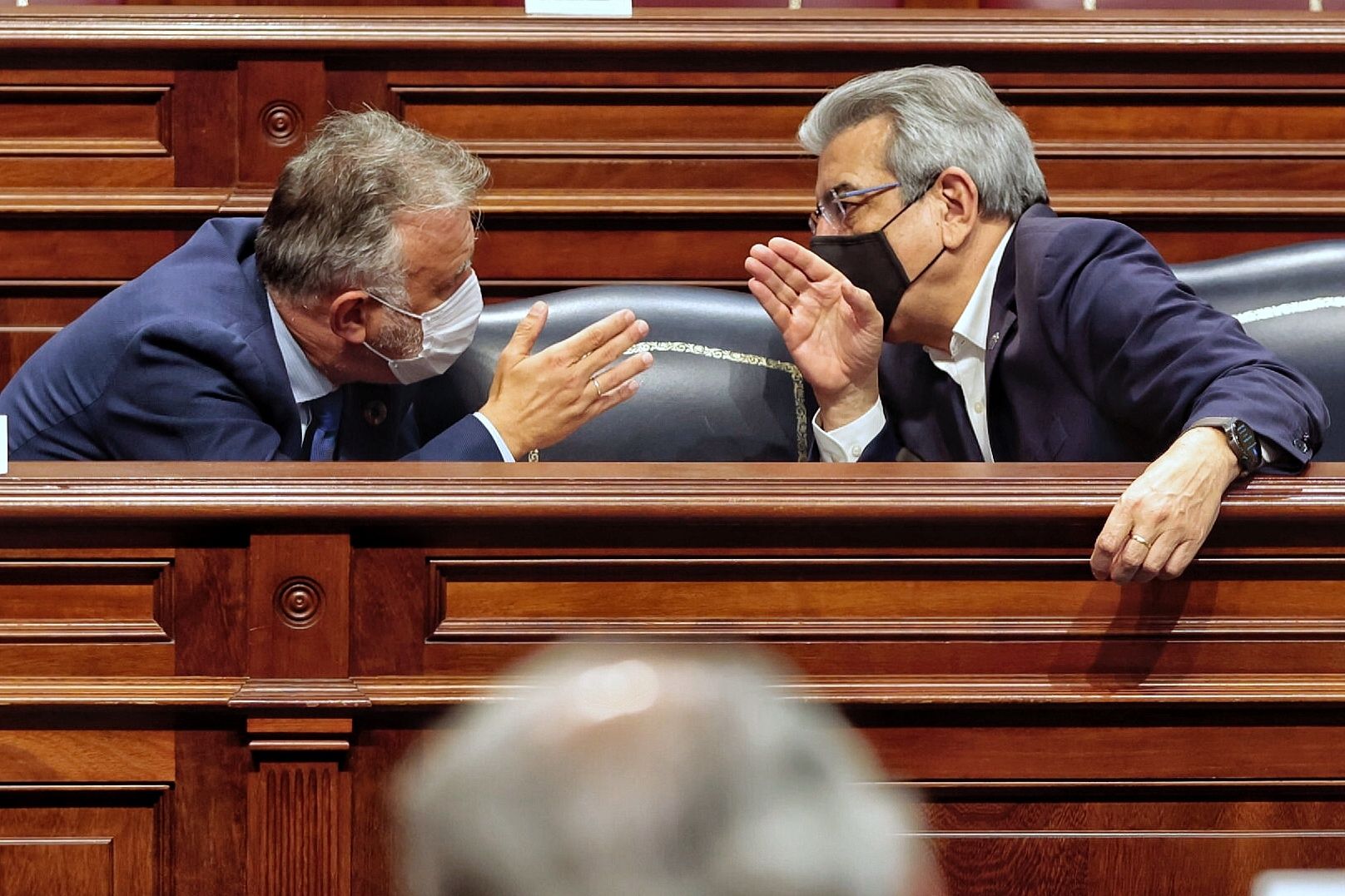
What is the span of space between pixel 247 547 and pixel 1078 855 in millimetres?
481

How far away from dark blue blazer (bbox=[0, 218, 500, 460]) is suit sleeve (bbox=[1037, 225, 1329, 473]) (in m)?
0.47

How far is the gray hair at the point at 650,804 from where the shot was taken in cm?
35

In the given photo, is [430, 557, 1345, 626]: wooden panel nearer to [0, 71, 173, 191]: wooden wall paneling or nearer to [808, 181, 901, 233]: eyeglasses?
[808, 181, 901, 233]: eyeglasses

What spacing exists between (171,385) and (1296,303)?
3.21 ft

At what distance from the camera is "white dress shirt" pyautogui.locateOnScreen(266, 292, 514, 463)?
1356mm

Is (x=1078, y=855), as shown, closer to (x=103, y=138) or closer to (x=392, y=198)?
(x=392, y=198)

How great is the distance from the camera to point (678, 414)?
4.67ft

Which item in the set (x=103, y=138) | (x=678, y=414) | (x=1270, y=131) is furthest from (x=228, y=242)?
(x=1270, y=131)

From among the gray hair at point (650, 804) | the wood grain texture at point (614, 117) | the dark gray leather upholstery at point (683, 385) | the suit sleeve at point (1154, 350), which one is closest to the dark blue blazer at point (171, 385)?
the dark gray leather upholstery at point (683, 385)

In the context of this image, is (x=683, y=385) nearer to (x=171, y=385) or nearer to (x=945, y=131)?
(x=945, y=131)

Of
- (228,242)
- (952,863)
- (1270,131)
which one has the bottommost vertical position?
(952,863)

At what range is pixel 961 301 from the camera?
1401 mm

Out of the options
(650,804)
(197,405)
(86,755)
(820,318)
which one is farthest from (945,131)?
(650,804)

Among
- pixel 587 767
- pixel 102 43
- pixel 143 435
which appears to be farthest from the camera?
pixel 102 43
